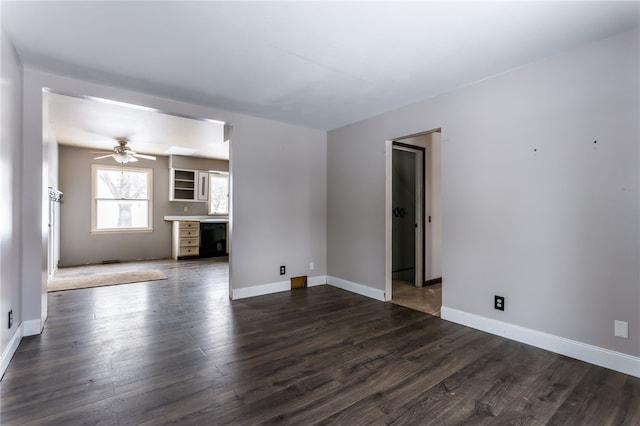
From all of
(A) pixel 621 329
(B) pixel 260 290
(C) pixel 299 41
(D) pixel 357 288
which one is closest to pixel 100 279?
(B) pixel 260 290

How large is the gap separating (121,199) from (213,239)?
88.5 inches

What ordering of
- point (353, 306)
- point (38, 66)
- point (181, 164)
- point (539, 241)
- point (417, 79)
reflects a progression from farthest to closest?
point (181, 164) < point (353, 306) < point (417, 79) < point (38, 66) < point (539, 241)

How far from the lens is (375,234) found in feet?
13.4

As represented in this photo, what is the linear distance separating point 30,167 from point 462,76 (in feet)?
13.4

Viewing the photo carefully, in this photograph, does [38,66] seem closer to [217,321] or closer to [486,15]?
[217,321]

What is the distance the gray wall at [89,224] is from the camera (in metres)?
6.40

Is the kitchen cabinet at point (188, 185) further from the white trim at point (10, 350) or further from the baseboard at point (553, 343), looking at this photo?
the baseboard at point (553, 343)

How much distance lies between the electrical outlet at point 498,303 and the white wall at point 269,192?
255cm

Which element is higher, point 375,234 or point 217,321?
point 375,234

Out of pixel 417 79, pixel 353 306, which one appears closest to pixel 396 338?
pixel 353 306

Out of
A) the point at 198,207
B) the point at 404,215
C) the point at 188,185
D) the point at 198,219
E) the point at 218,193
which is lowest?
the point at 198,219

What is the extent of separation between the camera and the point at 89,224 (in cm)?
664

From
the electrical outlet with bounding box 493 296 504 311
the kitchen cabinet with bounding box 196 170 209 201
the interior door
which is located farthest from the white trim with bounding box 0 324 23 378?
the kitchen cabinet with bounding box 196 170 209 201

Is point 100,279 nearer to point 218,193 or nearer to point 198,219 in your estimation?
point 198,219
